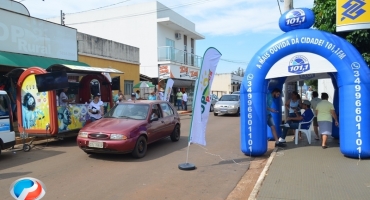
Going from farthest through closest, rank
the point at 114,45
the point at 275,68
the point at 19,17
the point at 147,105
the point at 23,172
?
the point at 114,45 < the point at 19,17 < the point at 147,105 < the point at 275,68 < the point at 23,172

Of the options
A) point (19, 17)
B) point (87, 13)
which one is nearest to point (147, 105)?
point (19, 17)

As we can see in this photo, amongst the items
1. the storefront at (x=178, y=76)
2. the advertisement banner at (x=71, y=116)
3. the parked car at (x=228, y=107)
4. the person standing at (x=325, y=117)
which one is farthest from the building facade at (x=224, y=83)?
the person standing at (x=325, y=117)

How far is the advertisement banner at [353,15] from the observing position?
703cm

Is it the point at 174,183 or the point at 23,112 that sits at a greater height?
the point at 23,112

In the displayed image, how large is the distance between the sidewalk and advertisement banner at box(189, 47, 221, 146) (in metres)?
1.91

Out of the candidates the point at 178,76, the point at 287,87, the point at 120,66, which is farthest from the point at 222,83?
the point at 287,87

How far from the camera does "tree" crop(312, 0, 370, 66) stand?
8859 millimetres

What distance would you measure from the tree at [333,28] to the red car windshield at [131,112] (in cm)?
614

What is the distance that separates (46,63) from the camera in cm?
1450

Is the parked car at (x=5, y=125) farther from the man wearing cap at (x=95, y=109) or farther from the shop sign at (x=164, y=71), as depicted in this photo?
the shop sign at (x=164, y=71)

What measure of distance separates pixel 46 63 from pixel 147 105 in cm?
782

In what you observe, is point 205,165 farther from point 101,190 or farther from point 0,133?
point 0,133

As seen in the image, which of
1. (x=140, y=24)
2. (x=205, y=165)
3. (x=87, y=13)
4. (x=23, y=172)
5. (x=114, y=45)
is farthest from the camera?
(x=87, y=13)

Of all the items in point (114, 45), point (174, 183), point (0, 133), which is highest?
point (114, 45)
